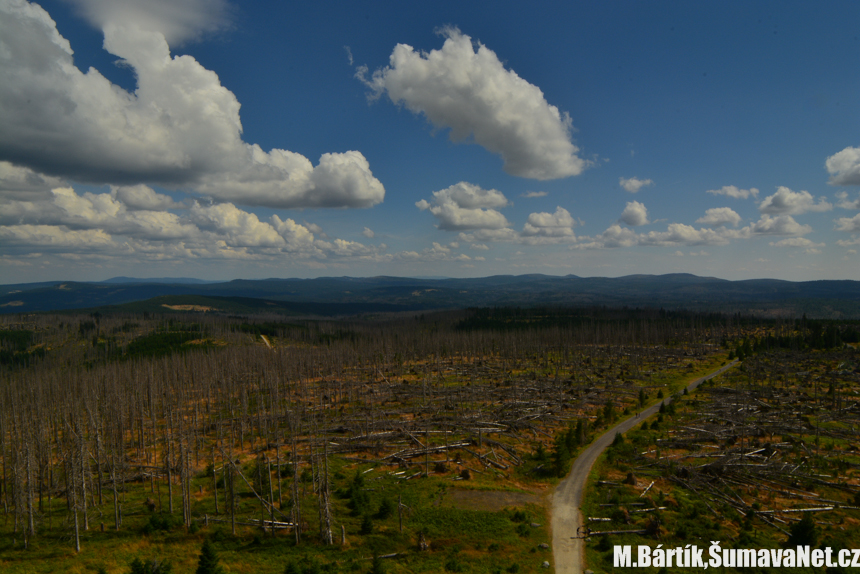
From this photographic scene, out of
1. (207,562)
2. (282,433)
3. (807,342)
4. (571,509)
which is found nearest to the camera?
(207,562)

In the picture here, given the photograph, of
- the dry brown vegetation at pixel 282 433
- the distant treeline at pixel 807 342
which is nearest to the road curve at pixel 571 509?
the dry brown vegetation at pixel 282 433

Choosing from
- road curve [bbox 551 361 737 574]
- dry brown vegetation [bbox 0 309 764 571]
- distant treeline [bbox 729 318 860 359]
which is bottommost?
dry brown vegetation [bbox 0 309 764 571]

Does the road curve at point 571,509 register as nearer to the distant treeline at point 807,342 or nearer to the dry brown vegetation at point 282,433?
the dry brown vegetation at point 282,433

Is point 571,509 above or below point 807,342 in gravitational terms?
below

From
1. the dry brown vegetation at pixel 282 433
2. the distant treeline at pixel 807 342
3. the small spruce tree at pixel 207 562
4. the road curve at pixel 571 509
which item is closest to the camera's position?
the small spruce tree at pixel 207 562

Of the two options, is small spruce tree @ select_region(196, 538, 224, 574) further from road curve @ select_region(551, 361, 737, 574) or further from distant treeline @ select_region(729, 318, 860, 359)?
distant treeline @ select_region(729, 318, 860, 359)

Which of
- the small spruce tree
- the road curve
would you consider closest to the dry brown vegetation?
the road curve

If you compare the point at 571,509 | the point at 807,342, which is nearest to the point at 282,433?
the point at 571,509

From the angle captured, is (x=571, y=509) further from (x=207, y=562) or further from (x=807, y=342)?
(x=807, y=342)

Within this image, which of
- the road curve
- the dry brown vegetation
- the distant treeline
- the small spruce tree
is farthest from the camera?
the distant treeline
